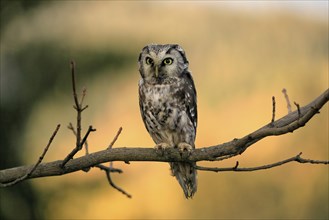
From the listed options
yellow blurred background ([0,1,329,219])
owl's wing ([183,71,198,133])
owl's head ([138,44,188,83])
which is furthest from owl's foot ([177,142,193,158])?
yellow blurred background ([0,1,329,219])

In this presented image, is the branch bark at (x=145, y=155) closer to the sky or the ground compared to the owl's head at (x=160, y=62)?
closer to the ground

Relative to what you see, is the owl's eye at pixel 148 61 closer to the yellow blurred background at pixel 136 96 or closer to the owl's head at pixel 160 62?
the owl's head at pixel 160 62

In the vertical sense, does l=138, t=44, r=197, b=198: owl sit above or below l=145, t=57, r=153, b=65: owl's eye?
below

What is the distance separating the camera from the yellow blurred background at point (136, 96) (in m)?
6.80

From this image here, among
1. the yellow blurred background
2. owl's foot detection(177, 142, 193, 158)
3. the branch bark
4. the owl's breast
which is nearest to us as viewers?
the branch bark

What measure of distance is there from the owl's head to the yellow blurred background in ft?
8.55

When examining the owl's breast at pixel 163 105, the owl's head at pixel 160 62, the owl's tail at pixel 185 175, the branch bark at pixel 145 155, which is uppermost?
the owl's head at pixel 160 62

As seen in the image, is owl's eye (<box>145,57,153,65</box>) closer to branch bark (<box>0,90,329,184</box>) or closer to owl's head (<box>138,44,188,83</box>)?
owl's head (<box>138,44,188,83</box>)

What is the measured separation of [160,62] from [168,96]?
21 centimetres

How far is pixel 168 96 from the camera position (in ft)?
13.4

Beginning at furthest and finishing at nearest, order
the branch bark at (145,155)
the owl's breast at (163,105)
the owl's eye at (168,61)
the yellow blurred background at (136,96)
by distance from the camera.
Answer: the yellow blurred background at (136,96) → the owl's eye at (168,61) → the owl's breast at (163,105) → the branch bark at (145,155)

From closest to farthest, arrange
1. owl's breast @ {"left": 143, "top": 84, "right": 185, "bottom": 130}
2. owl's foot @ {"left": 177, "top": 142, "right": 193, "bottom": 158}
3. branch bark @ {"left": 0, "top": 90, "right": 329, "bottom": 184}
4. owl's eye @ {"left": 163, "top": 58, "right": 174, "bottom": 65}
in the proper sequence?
branch bark @ {"left": 0, "top": 90, "right": 329, "bottom": 184} < owl's foot @ {"left": 177, "top": 142, "right": 193, "bottom": 158} < owl's breast @ {"left": 143, "top": 84, "right": 185, "bottom": 130} < owl's eye @ {"left": 163, "top": 58, "right": 174, "bottom": 65}

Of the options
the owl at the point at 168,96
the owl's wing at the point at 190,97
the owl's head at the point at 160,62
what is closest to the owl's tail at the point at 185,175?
the owl at the point at 168,96

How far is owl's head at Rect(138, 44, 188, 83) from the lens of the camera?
Answer: 4.12 m
